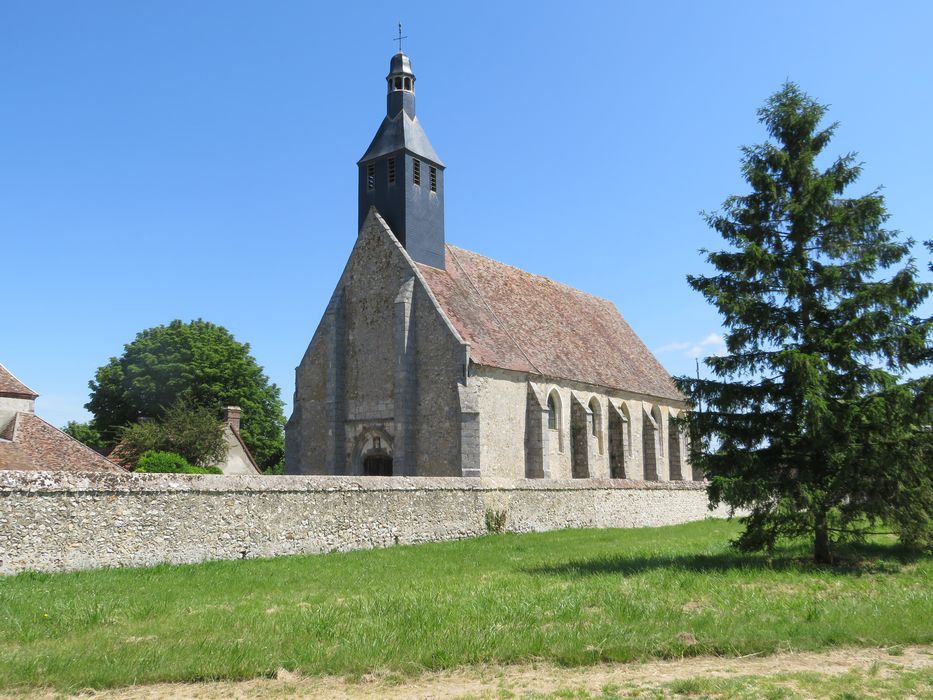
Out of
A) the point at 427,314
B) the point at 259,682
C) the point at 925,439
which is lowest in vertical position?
the point at 259,682

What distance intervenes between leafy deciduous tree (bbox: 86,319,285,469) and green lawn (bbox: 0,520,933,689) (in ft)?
97.6

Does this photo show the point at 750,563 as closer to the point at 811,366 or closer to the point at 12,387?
the point at 811,366

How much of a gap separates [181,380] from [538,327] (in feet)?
70.1

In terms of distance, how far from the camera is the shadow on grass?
39.2 feet

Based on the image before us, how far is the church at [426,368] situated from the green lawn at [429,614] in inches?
400

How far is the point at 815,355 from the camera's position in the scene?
12.2 meters

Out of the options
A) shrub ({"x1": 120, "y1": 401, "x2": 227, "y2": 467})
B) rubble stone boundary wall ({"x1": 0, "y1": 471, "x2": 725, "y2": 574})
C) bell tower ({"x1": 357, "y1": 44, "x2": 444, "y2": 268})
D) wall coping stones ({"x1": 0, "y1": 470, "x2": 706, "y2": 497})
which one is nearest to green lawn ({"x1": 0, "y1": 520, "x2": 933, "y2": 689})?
rubble stone boundary wall ({"x1": 0, "y1": 471, "x2": 725, "y2": 574})

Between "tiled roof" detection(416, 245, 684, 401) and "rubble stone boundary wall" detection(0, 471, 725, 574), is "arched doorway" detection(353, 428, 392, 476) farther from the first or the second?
"rubble stone boundary wall" detection(0, 471, 725, 574)

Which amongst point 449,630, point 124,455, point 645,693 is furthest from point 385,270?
point 645,693

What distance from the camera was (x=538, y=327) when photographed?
2930 cm

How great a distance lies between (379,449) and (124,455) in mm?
14581

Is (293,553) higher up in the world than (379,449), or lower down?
lower down

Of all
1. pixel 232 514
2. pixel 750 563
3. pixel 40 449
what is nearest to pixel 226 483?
pixel 232 514

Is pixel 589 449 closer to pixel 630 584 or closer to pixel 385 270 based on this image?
pixel 385 270
